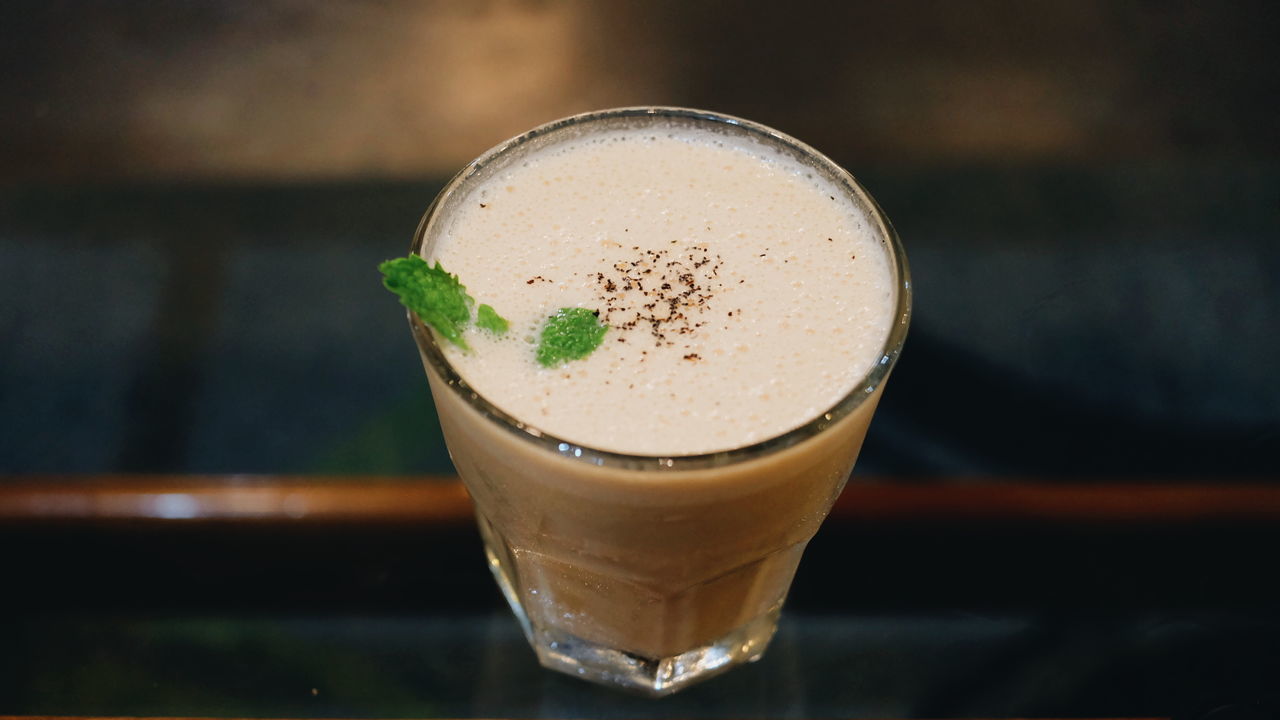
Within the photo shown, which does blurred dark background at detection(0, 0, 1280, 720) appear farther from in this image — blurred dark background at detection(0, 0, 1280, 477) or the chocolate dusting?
the chocolate dusting

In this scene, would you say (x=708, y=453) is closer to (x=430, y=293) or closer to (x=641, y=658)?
(x=430, y=293)

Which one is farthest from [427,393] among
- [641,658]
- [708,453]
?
[708,453]

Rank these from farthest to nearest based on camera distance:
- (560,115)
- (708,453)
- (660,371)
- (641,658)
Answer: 1. (560,115)
2. (641,658)
3. (660,371)
4. (708,453)

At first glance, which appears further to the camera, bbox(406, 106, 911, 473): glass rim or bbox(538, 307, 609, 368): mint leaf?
bbox(538, 307, 609, 368): mint leaf

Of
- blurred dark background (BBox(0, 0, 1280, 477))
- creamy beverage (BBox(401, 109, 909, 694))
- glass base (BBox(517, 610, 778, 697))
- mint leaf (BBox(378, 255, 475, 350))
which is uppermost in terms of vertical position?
mint leaf (BBox(378, 255, 475, 350))

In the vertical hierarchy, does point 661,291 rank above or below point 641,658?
above

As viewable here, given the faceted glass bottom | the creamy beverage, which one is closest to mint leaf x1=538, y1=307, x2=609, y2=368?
the creamy beverage

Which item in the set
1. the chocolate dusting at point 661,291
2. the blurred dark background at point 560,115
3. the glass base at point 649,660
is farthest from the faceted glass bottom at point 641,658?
the chocolate dusting at point 661,291
